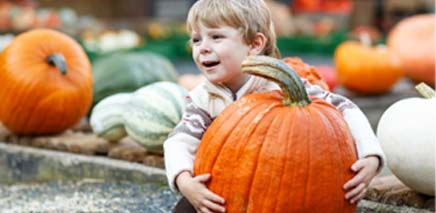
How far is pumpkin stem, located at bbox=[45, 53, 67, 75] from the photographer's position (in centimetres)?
417

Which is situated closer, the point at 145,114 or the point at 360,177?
the point at 360,177

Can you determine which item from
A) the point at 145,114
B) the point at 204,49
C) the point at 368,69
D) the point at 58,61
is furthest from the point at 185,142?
the point at 368,69

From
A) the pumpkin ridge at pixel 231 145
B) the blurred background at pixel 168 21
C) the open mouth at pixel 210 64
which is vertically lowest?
the blurred background at pixel 168 21

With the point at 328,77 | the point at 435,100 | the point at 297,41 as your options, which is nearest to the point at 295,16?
the point at 297,41

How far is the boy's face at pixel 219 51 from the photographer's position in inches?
102

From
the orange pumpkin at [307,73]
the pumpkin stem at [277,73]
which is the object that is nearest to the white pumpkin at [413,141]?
the orange pumpkin at [307,73]

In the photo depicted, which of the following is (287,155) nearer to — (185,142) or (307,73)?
(185,142)

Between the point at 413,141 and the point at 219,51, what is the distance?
0.81 meters

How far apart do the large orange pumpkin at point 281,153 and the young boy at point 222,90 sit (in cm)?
4

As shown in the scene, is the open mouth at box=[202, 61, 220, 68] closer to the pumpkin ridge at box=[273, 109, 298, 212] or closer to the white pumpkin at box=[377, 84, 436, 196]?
the pumpkin ridge at box=[273, 109, 298, 212]

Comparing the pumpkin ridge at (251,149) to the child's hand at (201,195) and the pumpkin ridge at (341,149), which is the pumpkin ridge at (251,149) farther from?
the pumpkin ridge at (341,149)

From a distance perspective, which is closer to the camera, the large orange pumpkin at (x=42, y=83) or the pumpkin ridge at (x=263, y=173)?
the pumpkin ridge at (x=263, y=173)

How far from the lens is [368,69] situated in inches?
260

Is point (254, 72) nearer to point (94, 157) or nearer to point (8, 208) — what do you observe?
point (8, 208)
